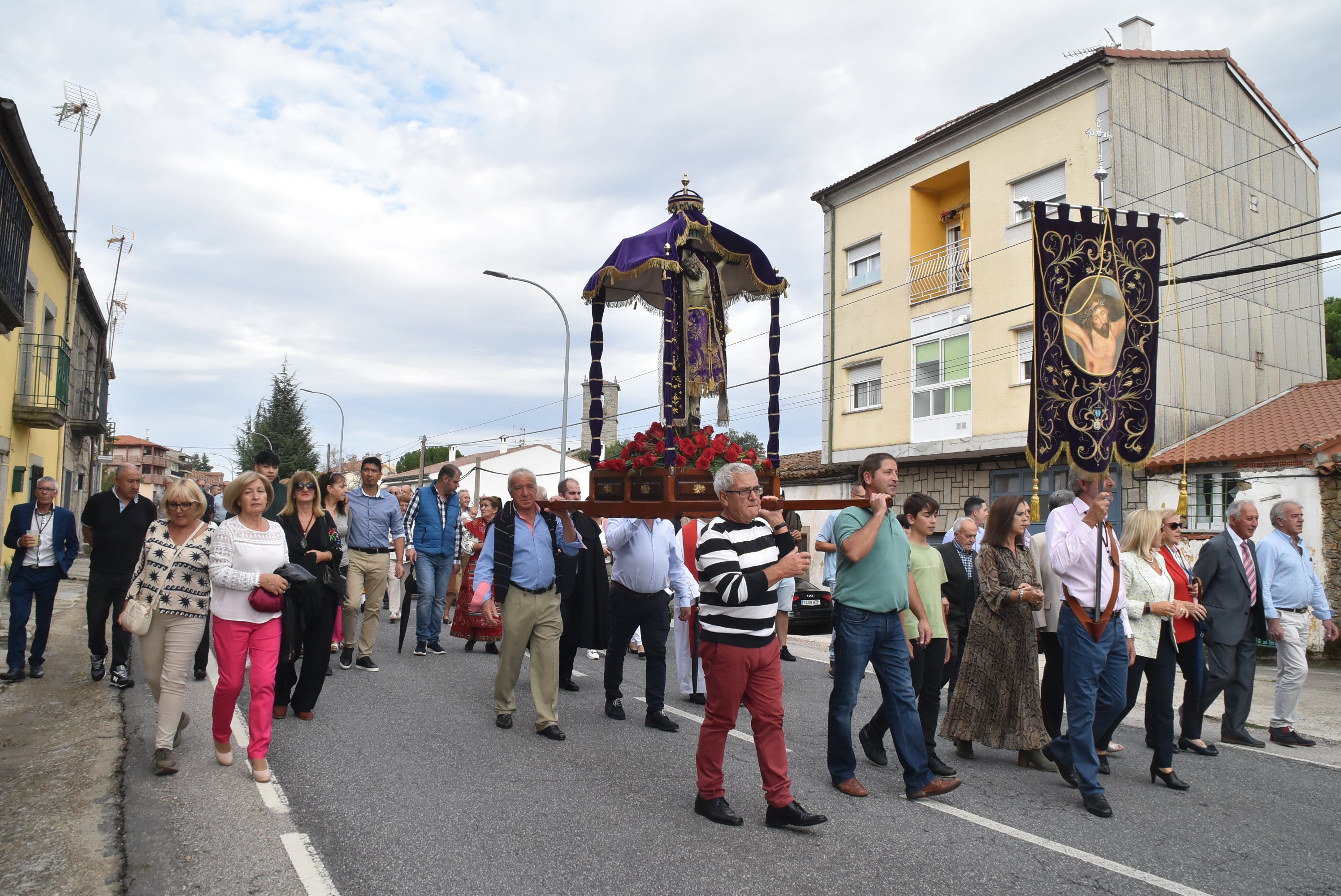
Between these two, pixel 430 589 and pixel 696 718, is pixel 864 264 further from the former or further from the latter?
pixel 696 718

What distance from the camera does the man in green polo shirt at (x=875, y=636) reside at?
5078 mm

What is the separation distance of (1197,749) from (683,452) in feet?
14.5

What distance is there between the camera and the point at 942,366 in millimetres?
19203

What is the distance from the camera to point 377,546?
8.88m

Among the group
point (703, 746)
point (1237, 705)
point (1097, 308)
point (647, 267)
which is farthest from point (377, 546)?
point (1237, 705)

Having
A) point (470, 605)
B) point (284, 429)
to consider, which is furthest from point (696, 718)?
point (284, 429)

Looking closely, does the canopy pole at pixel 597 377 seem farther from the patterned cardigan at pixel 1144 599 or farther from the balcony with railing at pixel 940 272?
the balcony with railing at pixel 940 272

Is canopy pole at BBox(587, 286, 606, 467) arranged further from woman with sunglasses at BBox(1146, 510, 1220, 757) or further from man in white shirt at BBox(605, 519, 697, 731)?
woman with sunglasses at BBox(1146, 510, 1220, 757)

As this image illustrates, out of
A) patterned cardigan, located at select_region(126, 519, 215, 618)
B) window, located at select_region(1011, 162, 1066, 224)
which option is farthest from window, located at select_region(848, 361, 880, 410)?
patterned cardigan, located at select_region(126, 519, 215, 618)

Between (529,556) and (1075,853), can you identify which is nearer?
(1075,853)

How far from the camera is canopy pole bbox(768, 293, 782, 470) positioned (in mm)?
7930

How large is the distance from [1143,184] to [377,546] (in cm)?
1537

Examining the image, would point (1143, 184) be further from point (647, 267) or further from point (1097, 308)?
point (647, 267)

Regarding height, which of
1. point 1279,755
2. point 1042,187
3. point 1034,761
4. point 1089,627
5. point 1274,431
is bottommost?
point 1279,755
